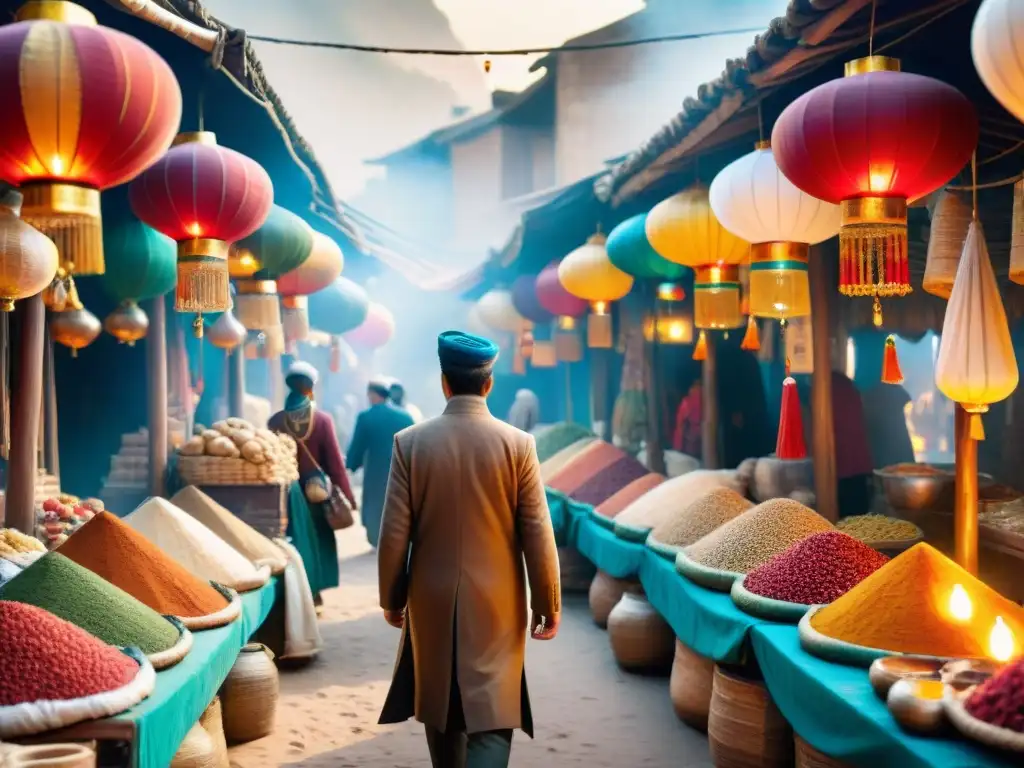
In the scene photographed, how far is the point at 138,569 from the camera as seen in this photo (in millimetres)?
3734

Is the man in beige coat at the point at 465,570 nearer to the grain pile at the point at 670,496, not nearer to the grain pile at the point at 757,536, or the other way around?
the grain pile at the point at 757,536

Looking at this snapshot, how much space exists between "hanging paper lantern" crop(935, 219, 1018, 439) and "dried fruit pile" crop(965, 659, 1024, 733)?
144 centimetres

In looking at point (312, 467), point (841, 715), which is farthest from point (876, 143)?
point (312, 467)

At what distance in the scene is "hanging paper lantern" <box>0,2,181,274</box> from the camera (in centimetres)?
287

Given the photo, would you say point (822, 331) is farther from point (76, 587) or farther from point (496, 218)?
point (496, 218)

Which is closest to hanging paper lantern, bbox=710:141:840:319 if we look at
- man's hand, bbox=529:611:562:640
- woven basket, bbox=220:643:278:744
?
man's hand, bbox=529:611:562:640

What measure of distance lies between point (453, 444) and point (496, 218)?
55.1ft

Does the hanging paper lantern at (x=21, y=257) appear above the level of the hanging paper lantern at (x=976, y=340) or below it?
above

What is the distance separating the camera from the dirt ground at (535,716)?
4.20 metres

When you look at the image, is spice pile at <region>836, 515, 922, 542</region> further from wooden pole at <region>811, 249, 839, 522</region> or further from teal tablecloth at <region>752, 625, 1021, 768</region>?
teal tablecloth at <region>752, 625, 1021, 768</region>

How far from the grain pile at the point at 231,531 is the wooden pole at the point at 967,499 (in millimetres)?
2785

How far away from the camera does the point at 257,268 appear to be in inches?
228

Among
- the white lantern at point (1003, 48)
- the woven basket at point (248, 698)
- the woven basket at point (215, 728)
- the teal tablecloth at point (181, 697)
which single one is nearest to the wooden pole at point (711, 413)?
the woven basket at point (248, 698)

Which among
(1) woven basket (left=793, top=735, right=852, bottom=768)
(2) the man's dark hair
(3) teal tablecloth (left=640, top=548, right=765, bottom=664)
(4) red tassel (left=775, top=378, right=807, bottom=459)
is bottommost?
(1) woven basket (left=793, top=735, right=852, bottom=768)
